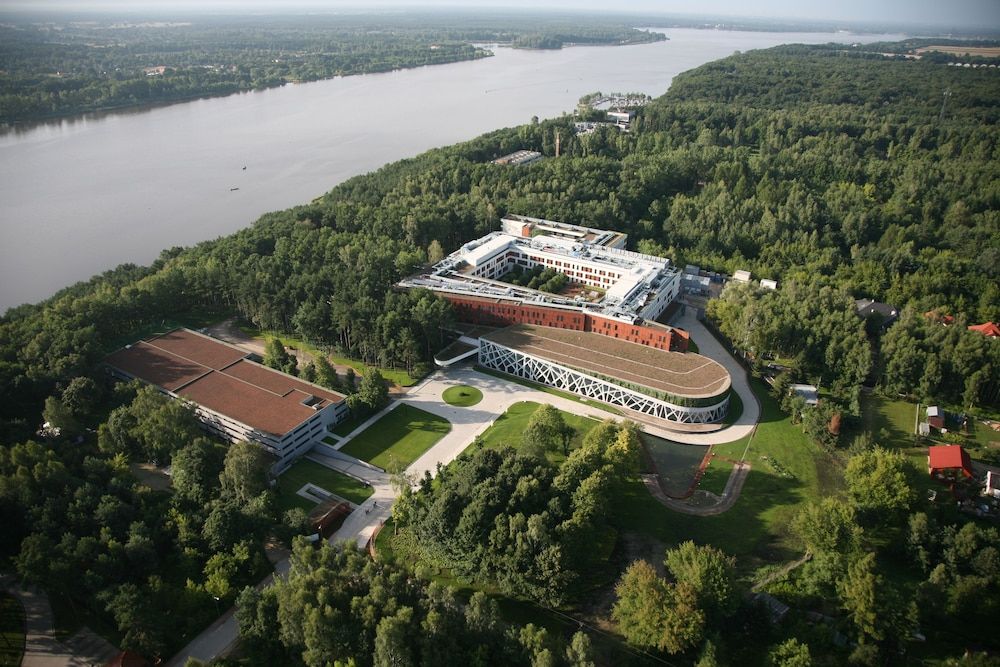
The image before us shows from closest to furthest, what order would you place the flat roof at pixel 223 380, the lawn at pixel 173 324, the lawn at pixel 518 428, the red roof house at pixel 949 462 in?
1. the red roof house at pixel 949 462
2. the lawn at pixel 518 428
3. the flat roof at pixel 223 380
4. the lawn at pixel 173 324

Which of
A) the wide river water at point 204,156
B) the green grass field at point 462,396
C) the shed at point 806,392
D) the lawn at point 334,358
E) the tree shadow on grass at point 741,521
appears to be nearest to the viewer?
the tree shadow on grass at point 741,521

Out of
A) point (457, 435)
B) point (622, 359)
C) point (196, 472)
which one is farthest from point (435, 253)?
point (196, 472)

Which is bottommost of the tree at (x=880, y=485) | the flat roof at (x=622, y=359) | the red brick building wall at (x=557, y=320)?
the tree at (x=880, y=485)

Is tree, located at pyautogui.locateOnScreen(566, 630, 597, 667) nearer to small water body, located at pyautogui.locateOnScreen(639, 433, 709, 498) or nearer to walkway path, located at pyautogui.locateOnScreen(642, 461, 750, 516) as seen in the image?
walkway path, located at pyautogui.locateOnScreen(642, 461, 750, 516)

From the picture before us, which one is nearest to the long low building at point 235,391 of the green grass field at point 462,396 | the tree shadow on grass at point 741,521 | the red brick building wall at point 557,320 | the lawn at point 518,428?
the green grass field at point 462,396

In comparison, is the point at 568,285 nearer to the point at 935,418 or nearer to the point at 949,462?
the point at 935,418

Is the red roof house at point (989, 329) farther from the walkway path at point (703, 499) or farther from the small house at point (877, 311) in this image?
the walkway path at point (703, 499)

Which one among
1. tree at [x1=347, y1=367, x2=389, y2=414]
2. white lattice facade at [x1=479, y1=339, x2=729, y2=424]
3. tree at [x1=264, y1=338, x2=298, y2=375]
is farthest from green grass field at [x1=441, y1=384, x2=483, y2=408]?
tree at [x1=264, y1=338, x2=298, y2=375]
